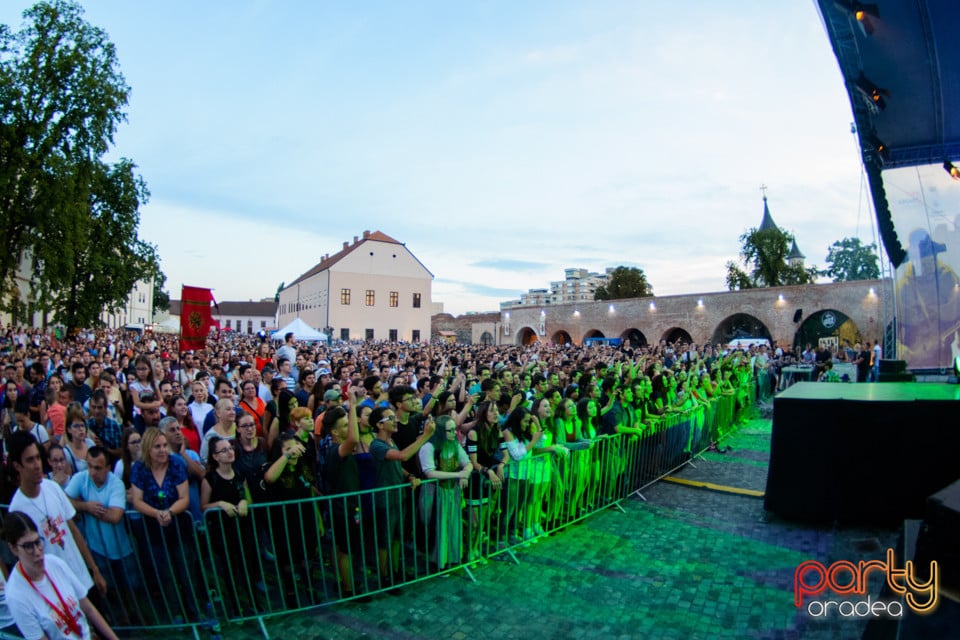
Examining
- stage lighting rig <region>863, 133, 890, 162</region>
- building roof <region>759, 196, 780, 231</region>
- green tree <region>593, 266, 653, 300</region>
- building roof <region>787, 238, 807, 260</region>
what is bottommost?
stage lighting rig <region>863, 133, 890, 162</region>

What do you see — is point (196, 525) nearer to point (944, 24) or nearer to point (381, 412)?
point (381, 412)

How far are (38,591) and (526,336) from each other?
150 feet

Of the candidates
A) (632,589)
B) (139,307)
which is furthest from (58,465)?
(139,307)

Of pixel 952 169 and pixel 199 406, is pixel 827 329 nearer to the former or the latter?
pixel 952 169

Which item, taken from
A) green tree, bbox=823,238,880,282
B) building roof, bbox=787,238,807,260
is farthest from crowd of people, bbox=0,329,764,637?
green tree, bbox=823,238,880,282

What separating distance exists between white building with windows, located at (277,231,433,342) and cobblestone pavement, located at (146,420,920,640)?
44451 mm

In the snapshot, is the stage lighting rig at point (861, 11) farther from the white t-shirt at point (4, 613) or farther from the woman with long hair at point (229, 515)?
the white t-shirt at point (4, 613)

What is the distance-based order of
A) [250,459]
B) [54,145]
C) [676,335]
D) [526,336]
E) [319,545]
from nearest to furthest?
[319,545]
[250,459]
[54,145]
[676,335]
[526,336]

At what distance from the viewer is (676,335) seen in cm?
3766

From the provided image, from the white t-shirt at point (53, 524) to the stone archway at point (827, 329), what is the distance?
31943mm

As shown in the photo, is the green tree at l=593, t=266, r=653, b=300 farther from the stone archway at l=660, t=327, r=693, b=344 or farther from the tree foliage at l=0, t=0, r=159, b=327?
the tree foliage at l=0, t=0, r=159, b=327

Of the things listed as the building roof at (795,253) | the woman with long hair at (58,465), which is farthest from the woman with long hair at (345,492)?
the building roof at (795,253)

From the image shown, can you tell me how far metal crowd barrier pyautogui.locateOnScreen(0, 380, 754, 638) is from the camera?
12.1 ft

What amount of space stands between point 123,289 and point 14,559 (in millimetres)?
22322
